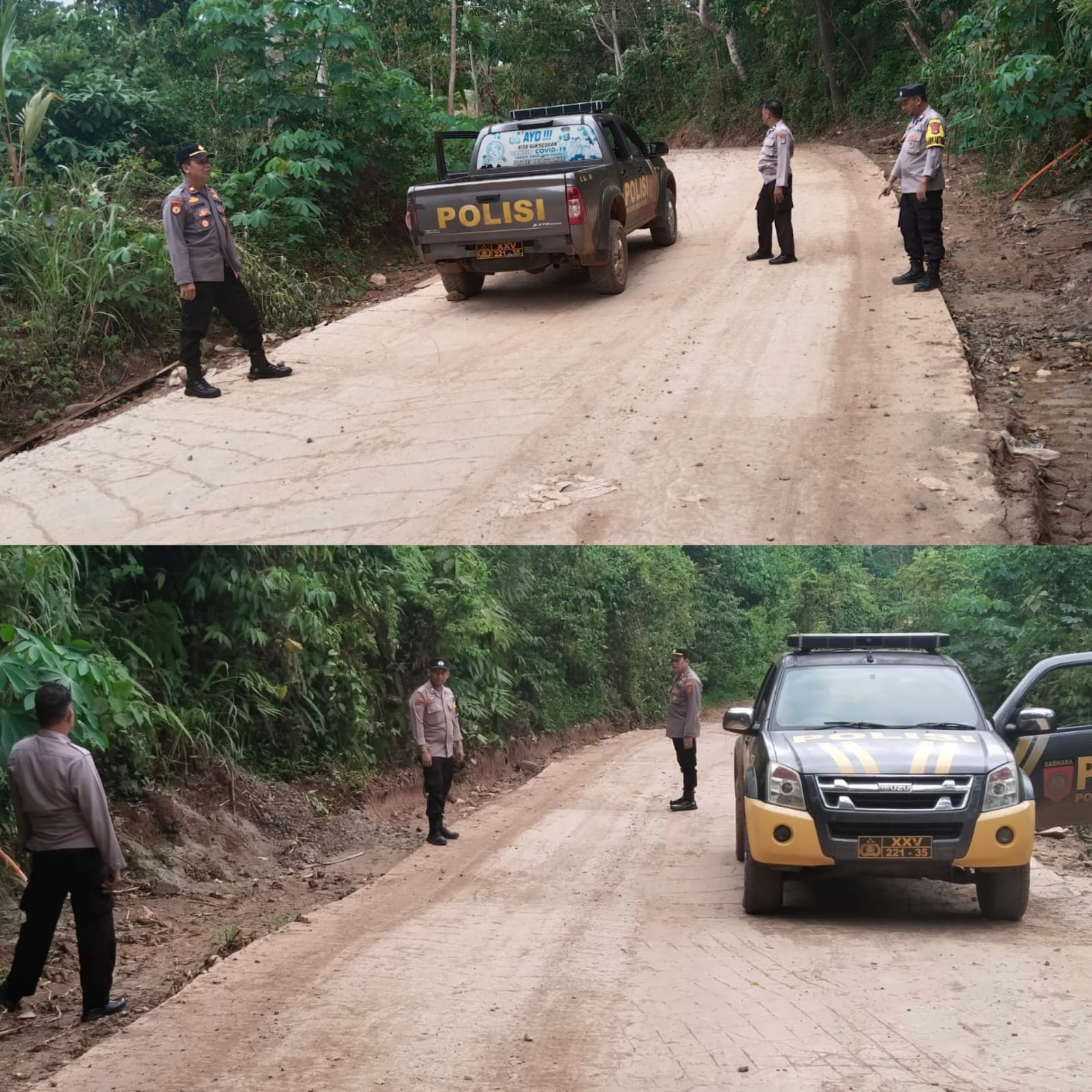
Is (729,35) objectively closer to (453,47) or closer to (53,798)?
(453,47)

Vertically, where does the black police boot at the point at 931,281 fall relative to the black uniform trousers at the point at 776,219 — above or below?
below

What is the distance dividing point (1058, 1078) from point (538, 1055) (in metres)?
1.91

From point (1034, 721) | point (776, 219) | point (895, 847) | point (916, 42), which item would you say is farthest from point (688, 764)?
point (916, 42)

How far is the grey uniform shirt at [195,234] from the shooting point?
9625 mm

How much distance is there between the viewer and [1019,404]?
27.9 ft

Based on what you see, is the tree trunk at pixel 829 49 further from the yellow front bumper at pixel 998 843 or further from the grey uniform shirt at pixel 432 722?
the yellow front bumper at pixel 998 843

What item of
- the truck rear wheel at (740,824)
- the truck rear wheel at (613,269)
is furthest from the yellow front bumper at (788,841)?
the truck rear wheel at (613,269)

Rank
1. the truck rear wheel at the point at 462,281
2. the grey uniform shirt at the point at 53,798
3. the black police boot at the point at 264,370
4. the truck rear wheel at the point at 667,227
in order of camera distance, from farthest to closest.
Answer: the truck rear wheel at the point at 667,227 → the truck rear wheel at the point at 462,281 → the black police boot at the point at 264,370 → the grey uniform shirt at the point at 53,798

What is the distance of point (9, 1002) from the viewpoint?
17.1 ft

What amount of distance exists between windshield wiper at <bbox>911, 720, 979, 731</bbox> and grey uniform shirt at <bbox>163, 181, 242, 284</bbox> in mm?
6728

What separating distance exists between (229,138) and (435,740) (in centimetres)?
948

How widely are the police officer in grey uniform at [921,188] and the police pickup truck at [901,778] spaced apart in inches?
198

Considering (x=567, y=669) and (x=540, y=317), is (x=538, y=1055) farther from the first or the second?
(x=567, y=669)

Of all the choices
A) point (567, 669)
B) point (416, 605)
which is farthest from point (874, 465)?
point (567, 669)
